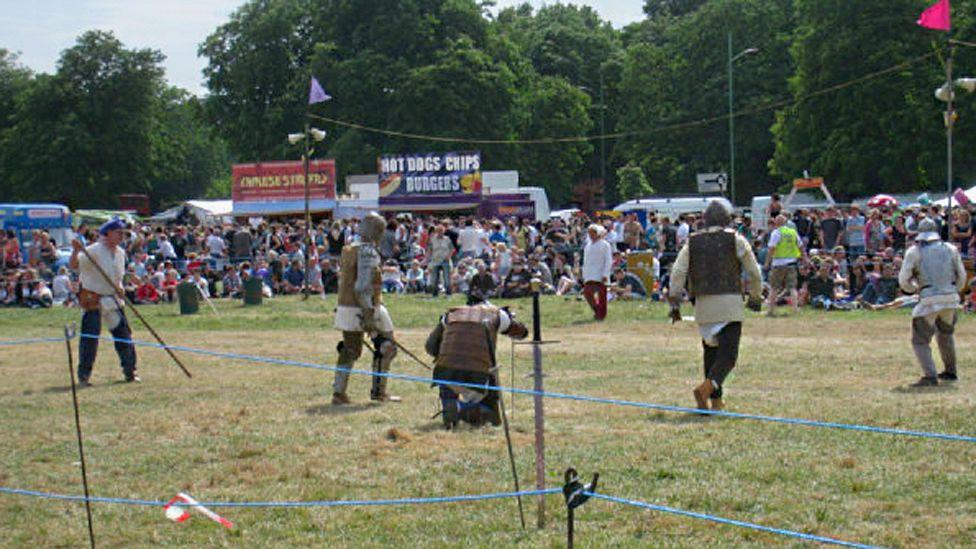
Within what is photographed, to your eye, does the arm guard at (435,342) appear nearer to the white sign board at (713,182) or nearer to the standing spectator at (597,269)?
the standing spectator at (597,269)

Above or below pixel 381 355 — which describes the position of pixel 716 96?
above

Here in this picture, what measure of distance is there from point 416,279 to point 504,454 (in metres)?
22.3

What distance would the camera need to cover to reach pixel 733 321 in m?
11.1

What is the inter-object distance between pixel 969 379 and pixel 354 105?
5264 cm

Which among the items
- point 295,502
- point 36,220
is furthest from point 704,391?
point 36,220

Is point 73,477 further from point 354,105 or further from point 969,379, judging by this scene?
point 354,105

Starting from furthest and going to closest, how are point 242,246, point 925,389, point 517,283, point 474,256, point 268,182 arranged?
point 268,182 → point 242,246 → point 474,256 → point 517,283 → point 925,389

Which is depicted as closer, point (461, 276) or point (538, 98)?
point (461, 276)

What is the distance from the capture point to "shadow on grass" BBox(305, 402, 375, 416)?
11766mm

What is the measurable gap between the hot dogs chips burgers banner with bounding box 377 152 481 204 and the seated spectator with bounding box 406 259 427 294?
1393cm

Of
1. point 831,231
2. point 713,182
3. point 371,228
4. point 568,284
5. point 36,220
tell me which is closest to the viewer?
point 371,228

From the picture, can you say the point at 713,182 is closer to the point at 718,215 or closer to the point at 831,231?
the point at 831,231

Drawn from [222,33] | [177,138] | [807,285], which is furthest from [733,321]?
[177,138]

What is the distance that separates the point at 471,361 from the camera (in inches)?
423
